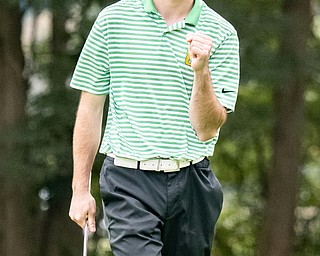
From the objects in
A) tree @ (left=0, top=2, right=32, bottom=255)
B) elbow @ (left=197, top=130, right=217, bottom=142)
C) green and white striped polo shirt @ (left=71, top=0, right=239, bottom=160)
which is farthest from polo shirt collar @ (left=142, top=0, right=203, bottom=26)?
tree @ (left=0, top=2, right=32, bottom=255)

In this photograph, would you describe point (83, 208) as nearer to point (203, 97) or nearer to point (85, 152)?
point (85, 152)

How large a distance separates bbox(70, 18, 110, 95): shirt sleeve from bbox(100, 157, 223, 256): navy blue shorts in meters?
0.30

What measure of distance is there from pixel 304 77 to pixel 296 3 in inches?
59.9

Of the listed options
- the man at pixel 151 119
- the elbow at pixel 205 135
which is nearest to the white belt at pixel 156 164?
the man at pixel 151 119

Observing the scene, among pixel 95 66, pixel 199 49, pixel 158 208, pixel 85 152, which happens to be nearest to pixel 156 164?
pixel 158 208

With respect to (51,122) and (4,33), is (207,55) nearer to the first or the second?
(51,122)

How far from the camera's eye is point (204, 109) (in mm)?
4645

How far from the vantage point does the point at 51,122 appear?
14.6 meters

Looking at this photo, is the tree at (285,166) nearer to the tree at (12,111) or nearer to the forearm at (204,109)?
the tree at (12,111)

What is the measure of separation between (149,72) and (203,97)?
11.1 inches

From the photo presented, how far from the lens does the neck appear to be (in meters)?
4.84

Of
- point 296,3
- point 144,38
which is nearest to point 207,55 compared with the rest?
point 144,38

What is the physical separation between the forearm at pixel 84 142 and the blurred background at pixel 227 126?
8618 millimetres

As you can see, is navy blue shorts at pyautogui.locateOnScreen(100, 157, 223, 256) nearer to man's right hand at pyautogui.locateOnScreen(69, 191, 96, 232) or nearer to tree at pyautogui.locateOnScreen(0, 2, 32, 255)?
man's right hand at pyautogui.locateOnScreen(69, 191, 96, 232)
